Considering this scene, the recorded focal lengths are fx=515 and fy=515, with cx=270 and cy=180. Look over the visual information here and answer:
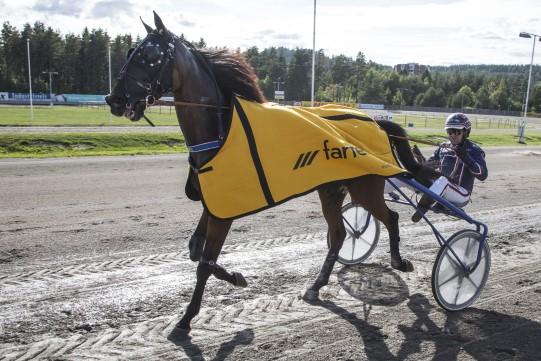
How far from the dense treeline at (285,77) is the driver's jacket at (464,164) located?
47.0m

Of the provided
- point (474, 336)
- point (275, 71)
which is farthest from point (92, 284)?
point (275, 71)

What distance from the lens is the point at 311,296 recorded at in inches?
152

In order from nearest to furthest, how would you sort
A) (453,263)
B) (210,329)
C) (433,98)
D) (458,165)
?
(210,329) < (453,263) < (458,165) < (433,98)

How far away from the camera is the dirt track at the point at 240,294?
10.2ft

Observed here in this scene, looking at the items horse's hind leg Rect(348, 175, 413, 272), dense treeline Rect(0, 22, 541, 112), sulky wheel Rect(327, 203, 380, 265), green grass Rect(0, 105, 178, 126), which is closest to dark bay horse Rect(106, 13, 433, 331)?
horse's hind leg Rect(348, 175, 413, 272)

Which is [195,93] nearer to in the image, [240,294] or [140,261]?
[240,294]

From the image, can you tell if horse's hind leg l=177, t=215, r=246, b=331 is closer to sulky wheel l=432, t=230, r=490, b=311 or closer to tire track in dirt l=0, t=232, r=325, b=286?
tire track in dirt l=0, t=232, r=325, b=286

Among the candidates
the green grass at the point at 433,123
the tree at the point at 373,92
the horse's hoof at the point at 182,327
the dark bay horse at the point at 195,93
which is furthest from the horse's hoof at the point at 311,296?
the tree at the point at 373,92

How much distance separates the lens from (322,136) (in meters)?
3.71

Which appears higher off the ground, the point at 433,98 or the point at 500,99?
the point at 500,99

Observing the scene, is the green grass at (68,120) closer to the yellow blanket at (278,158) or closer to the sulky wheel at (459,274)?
the yellow blanket at (278,158)

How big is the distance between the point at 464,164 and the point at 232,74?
7.10 feet

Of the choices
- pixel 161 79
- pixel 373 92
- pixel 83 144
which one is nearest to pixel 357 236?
pixel 161 79

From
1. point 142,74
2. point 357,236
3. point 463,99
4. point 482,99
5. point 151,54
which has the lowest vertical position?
point 357,236
